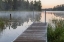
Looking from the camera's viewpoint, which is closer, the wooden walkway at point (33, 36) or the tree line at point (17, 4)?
the wooden walkway at point (33, 36)

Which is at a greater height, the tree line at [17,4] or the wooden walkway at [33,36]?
the tree line at [17,4]

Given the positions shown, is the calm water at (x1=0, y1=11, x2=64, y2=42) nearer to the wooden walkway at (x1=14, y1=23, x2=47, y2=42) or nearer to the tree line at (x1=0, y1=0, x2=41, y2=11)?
the wooden walkway at (x1=14, y1=23, x2=47, y2=42)

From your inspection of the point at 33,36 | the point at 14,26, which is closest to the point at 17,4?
the point at 14,26

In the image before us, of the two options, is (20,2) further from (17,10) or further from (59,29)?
(59,29)

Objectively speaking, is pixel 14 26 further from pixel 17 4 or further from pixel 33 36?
pixel 17 4

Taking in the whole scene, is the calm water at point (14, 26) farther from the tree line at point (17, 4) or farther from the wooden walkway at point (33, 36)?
the tree line at point (17, 4)

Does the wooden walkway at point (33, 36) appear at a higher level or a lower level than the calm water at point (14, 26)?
higher

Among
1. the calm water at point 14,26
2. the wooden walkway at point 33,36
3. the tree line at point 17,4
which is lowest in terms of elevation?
the calm water at point 14,26

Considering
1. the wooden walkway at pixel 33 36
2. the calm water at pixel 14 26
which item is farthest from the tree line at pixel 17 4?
the wooden walkway at pixel 33 36

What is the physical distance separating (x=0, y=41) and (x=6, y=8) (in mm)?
28754

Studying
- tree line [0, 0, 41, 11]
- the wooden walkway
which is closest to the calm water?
the wooden walkway

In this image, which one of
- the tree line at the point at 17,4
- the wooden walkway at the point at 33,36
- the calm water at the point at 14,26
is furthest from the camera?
the tree line at the point at 17,4

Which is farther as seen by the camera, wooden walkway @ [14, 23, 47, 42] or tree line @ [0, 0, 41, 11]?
tree line @ [0, 0, 41, 11]

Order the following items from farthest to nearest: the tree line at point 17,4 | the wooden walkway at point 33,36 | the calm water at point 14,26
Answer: the tree line at point 17,4 < the calm water at point 14,26 < the wooden walkway at point 33,36
